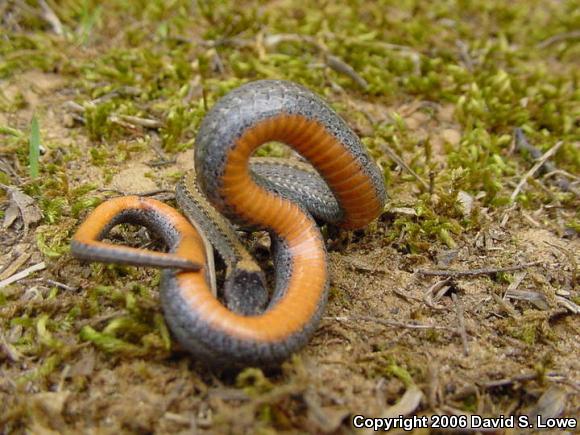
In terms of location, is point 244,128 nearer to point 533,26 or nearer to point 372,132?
point 372,132

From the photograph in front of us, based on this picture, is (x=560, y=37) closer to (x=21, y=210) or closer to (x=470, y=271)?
(x=470, y=271)

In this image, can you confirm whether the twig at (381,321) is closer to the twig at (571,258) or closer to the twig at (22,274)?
the twig at (571,258)

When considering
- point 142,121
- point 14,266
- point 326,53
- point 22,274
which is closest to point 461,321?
point 22,274

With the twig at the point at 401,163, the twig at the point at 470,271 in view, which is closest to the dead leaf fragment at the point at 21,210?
the twig at the point at 470,271

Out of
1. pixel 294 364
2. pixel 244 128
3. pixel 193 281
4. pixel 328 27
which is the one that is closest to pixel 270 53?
pixel 328 27

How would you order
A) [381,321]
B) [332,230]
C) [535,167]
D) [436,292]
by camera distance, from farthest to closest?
[535,167] < [332,230] < [436,292] < [381,321]

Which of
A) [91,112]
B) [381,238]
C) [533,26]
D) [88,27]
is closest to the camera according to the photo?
[381,238]
